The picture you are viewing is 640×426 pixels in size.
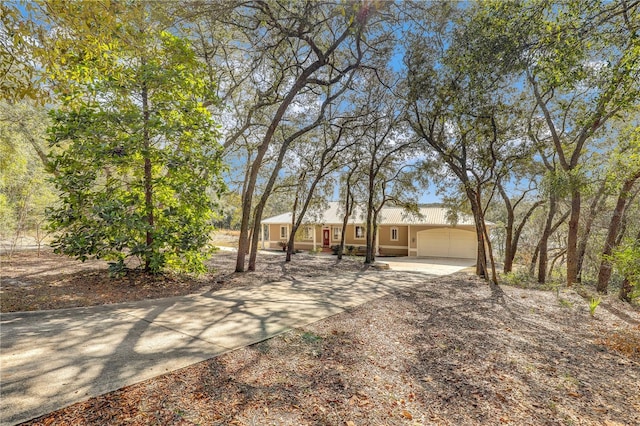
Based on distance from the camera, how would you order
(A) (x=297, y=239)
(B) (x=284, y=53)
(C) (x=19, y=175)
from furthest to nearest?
(A) (x=297, y=239) → (C) (x=19, y=175) → (B) (x=284, y=53)

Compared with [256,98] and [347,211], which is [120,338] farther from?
[347,211]

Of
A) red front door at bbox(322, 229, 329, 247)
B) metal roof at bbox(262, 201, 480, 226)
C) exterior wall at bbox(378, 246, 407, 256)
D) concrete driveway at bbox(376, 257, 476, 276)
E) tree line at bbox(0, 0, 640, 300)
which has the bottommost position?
concrete driveway at bbox(376, 257, 476, 276)

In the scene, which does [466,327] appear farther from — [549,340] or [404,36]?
[404,36]

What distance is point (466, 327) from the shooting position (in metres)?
5.33

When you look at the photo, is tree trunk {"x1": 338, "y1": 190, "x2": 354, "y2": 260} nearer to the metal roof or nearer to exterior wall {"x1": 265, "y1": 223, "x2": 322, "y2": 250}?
the metal roof

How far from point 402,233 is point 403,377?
69.0 feet

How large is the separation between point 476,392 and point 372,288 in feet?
18.4

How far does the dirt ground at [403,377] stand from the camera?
8.28 ft

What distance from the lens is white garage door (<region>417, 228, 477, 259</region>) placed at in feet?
70.6

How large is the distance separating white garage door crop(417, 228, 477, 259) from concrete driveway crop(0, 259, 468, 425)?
17.1 meters

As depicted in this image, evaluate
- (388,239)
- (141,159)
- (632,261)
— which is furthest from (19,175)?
(388,239)

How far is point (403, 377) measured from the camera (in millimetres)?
3346

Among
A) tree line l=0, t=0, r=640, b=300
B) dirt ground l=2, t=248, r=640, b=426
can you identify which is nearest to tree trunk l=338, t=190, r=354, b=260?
tree line l=0, t=0, r=640, b=300

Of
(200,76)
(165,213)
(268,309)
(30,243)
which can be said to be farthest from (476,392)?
(30,243)
